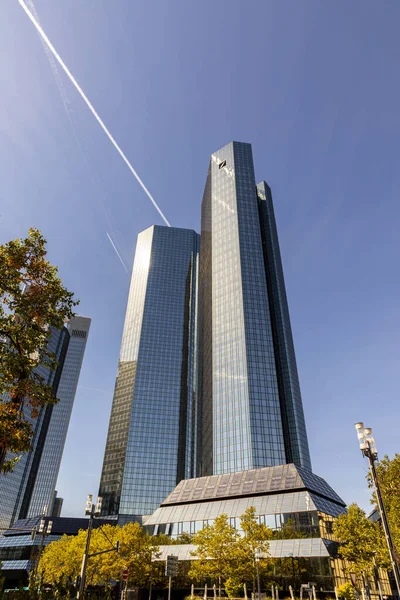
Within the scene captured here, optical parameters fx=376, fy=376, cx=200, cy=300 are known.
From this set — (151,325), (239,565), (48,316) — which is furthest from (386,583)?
(151,325)

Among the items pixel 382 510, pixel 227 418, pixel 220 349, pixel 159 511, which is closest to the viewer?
pixel 382 510

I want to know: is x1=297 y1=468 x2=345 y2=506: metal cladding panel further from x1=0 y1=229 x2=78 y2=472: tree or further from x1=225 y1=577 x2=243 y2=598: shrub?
x1=0 y1=229 x2=78 y2=472: tree

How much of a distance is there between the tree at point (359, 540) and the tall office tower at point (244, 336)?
7193 centimetres

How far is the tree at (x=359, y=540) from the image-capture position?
1658 inches

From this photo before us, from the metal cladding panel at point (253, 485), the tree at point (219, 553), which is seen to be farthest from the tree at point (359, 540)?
the metal cladding panel at point (253, 485)

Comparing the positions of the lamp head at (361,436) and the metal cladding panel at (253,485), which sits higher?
the metal cladding panel at (253,485)

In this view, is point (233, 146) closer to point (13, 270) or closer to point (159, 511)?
point (159, 511)

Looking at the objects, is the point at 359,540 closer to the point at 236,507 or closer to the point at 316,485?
the point at 316,485

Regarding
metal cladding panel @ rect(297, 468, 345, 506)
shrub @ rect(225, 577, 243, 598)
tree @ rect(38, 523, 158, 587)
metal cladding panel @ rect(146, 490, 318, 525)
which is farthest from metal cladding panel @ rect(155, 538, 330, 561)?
metal cladding panel @ rect(297, 468, 345, 506)

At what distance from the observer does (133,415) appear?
16988 cm

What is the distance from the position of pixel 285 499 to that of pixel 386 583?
2239 cm

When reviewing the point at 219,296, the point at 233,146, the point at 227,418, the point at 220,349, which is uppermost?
the point at 233,146

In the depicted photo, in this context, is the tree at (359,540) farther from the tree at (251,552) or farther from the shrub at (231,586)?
the shrub at (231,586)

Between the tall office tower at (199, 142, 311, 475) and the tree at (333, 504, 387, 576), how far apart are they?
71933 mm
